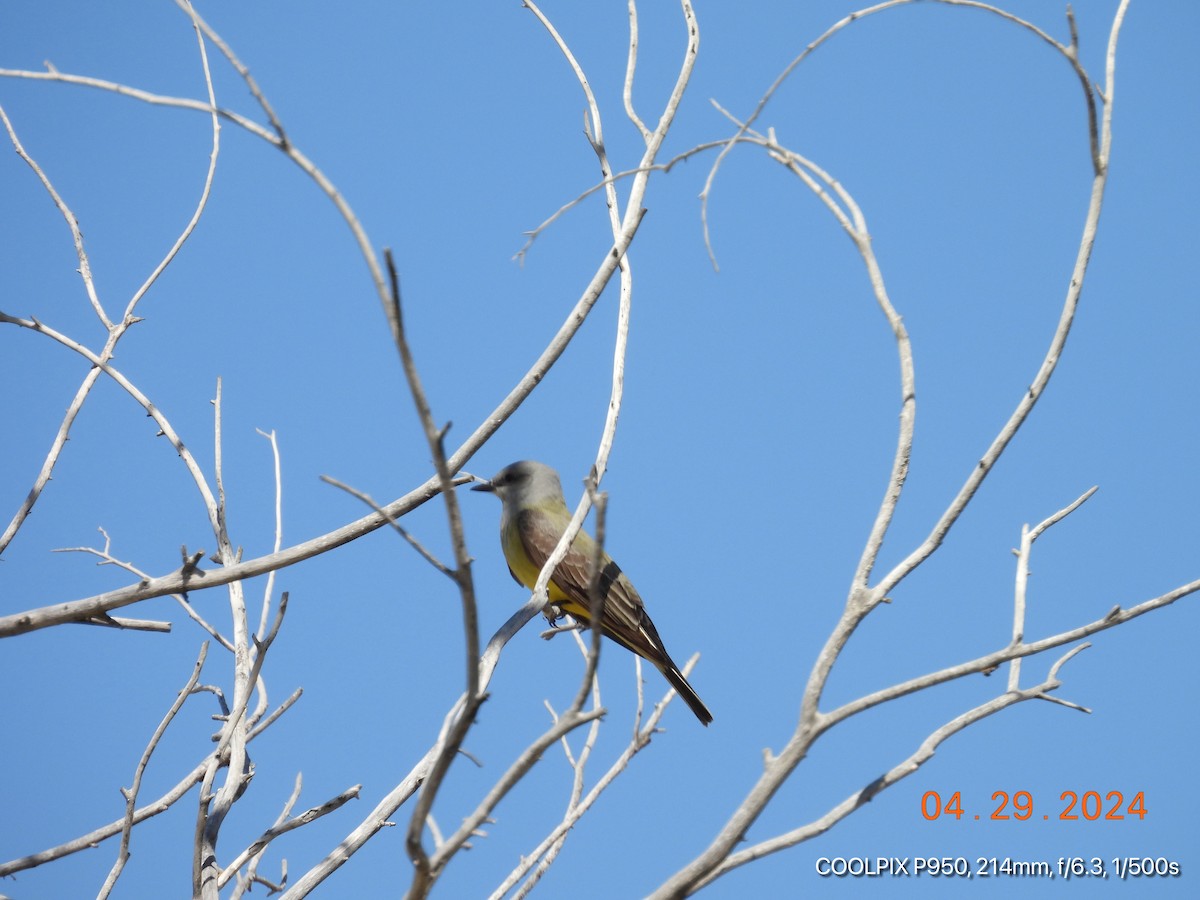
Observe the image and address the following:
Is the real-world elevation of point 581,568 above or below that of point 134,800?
above

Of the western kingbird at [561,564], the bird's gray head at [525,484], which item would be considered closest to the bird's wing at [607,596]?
the western kingbird at [561,564]

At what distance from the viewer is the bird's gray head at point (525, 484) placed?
8.02 metres

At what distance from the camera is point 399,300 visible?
1.74 meters

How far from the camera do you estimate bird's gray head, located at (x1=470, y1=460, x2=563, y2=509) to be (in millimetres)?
8023

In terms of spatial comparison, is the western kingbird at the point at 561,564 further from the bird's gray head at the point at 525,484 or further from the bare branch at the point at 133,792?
the bare branch at the point at 133,792

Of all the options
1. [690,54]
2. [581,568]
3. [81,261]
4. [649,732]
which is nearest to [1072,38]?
[690,54]

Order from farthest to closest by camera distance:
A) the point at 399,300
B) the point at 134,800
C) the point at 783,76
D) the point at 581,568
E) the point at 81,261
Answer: the point at 581,568 < the point at 81,261 < the point at 134,800 < the point at 783,76 < the point at 399,300

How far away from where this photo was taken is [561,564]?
22.7ft

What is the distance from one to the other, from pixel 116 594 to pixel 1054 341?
2.48 meters

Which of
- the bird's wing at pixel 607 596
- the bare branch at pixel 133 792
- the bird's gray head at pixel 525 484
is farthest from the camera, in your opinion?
the bird's gray head at pixel 525 484

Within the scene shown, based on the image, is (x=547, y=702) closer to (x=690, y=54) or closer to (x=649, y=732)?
(x=649, y=732)

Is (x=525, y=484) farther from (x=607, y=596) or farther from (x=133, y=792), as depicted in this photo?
(x=133, y=792)

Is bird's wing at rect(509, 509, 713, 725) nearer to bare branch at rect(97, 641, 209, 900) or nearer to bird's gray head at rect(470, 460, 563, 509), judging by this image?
bird's gray head at rect(470, 460, 563, 509)

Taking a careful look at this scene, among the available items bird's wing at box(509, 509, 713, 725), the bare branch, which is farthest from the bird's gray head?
the bare branch
